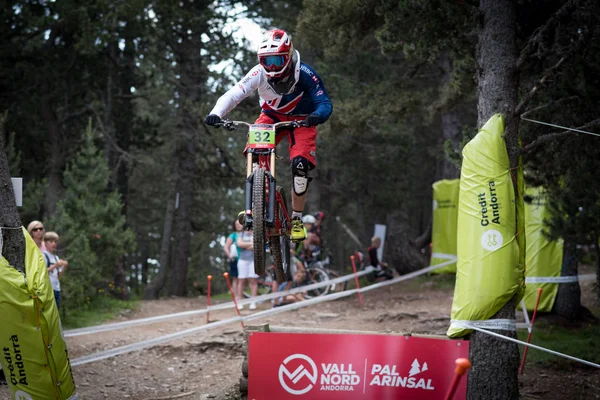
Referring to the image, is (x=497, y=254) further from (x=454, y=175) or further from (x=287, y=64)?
(x=454, y=175)

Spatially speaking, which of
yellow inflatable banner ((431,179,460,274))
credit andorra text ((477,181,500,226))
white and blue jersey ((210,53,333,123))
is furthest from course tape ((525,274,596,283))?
white and blue jersey ((210,53,333,123))

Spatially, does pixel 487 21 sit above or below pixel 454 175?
above

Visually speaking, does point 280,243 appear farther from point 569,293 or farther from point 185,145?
point 185,145

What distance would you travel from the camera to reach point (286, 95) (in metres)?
6.56

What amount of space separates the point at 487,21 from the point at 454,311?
3076 mm

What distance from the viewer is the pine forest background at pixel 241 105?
8047 millimetres

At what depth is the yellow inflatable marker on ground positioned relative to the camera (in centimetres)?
570

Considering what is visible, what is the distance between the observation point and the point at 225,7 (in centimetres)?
1747

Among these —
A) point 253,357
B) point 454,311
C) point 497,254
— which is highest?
point 497,254

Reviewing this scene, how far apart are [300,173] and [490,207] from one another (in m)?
1.90

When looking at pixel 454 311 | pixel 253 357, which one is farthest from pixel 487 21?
pixel 253 357

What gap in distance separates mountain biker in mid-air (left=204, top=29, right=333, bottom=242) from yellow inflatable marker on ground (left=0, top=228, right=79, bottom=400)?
84.4 inches

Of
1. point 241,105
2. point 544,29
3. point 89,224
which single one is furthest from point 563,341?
point 241,105

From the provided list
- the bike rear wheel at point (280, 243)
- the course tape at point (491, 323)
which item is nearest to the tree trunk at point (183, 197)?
the bike rear wheel at point (280, 243)
